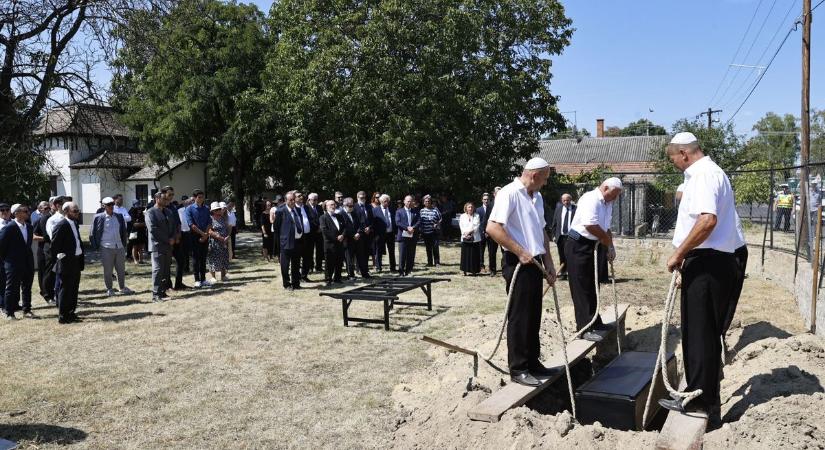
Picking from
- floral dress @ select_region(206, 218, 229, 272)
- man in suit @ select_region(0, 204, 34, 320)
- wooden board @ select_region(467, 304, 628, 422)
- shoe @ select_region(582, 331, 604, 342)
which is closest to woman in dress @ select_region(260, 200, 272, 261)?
floral dress @ select_region(206, 218, 229, 272)

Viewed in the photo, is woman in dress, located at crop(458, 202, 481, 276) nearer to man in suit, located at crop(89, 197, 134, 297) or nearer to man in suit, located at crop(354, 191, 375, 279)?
man in suit, located at crop(354, 191, 375, 279)

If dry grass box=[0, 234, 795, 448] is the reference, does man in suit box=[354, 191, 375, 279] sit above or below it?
above

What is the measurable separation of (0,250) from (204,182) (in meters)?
31.3

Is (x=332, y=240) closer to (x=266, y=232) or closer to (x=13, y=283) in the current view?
(x=266, y=232)

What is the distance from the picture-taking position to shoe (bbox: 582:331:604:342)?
657 centimetres

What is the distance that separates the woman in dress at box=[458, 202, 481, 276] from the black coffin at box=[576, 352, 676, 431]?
26.8 feet

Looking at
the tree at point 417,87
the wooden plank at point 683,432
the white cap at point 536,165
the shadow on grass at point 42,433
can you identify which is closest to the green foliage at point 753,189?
the tree at point 417,87

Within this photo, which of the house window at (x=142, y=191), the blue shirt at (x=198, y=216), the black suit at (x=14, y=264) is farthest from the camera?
the house window at (x=142, y=191)

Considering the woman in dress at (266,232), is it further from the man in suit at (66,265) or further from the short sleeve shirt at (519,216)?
the short sleeve shirt at (519,216)

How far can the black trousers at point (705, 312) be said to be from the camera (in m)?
4.32

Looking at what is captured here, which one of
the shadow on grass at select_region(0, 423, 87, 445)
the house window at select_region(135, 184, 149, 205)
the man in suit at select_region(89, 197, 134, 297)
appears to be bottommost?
the shadow on grass at select_region(0, 423, 87, 445)

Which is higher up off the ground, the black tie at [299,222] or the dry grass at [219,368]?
the black tie at [299,222]

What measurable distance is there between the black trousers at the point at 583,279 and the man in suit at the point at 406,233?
7214 millimetres

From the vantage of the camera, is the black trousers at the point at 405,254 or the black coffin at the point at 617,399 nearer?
the black coffin at the point at 617,399
